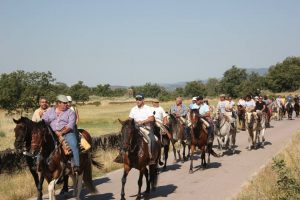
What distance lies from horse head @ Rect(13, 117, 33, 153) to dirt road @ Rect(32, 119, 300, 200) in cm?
295

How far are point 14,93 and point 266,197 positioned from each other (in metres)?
39.8

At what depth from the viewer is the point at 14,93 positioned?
46344mm

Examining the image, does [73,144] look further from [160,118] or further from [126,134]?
[160,118]

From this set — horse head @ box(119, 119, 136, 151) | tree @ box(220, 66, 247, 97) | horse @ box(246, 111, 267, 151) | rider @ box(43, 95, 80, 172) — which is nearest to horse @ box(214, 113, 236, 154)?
horse @ box(246, 111, 267, 151)

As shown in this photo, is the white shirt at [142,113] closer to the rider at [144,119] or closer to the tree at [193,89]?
the rider at [144,119]

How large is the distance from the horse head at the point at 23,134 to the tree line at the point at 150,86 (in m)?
31.5

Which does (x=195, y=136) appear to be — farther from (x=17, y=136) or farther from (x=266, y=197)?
(x=17, y=136)

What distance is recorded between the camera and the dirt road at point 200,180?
11930 mm

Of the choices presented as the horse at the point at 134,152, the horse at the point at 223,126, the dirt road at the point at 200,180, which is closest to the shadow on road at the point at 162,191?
the dirt road at the point at 200,180

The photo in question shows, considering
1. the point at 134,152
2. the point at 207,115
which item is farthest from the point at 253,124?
the point at 134,152

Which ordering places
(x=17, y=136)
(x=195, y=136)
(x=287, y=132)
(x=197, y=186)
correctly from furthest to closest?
(x=287, y=132)
(x=195, y=136)
(x=197, y=186)
(x=17, y=136)

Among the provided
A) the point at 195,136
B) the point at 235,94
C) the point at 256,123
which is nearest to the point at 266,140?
the point at 256,123

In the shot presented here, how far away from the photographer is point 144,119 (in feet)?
38.7

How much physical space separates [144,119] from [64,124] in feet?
7.73
